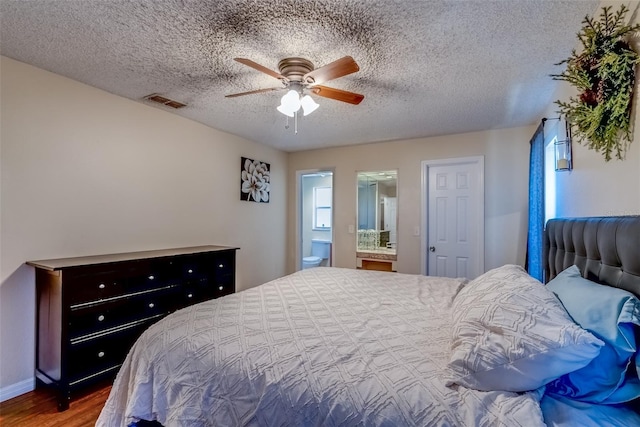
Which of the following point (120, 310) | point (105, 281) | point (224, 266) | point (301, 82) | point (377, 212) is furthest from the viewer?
point (377, 212)

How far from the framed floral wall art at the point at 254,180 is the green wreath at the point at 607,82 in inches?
140

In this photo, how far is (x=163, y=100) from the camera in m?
2.92

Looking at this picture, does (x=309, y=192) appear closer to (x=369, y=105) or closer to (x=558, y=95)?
(x=369, y=105)

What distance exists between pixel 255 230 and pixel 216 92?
2.15 metres

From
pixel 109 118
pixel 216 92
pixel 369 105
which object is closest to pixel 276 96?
pixel 216 92

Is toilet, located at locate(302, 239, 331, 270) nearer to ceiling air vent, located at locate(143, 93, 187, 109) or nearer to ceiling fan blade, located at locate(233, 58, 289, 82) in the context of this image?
ceiling air vent, located at locate(143, 93, 187, 109)

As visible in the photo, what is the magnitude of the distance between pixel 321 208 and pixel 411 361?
551cm

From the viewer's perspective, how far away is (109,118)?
276 centimetres

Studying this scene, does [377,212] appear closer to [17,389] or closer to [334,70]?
[334,70]

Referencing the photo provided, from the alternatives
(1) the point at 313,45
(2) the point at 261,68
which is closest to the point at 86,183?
(2) the point at 261,68

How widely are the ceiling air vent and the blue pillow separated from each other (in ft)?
10.8

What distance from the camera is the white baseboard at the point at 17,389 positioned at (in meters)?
2.14

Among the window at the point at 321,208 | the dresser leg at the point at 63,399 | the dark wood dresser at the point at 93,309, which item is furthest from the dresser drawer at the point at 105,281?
the window at the point at 321,208

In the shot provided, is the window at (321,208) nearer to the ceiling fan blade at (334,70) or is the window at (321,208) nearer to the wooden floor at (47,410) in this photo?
the ceiling fan blade at (334,70)
